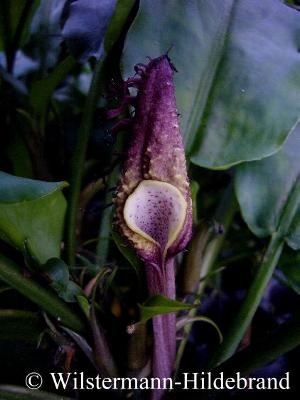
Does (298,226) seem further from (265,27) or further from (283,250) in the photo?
(265,27)

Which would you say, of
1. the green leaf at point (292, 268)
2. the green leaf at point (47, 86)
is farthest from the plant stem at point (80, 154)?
the green leaf at point (292, 268)

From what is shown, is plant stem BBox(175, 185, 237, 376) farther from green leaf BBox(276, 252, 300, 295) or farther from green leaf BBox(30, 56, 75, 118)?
green leaf BBox(30, 56, 75, 118)

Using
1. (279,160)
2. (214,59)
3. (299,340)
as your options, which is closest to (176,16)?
(214,59)

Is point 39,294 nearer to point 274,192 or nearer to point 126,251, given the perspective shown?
point 126,251

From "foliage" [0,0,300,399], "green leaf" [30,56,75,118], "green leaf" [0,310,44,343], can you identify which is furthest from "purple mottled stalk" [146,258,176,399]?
"green leaf" [30,56,75,118]

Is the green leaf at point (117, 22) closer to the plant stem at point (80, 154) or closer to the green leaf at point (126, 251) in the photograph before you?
the plant stem at point (80, 154)

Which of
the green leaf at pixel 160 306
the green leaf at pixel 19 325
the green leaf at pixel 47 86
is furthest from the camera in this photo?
the green leaf at pixel 47 86

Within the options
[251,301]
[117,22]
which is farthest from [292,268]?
[117,22]

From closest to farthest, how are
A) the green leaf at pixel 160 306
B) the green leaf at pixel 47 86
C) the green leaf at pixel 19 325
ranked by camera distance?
the green leaf at pixel 160 306 → the green leaf at pixel 19 325 → the green leaf at pixel 47 86
